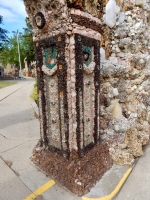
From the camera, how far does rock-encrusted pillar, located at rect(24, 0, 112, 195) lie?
6.42ft

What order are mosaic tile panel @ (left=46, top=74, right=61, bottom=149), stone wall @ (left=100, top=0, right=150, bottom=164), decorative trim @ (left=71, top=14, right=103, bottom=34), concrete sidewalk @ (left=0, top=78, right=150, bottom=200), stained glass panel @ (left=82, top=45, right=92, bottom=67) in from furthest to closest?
stone wall @ (left=100, top=0, right=150, bottom=164) < mosaic tile panel @ (left=46, top=74, right=61, bottom=149) < stained glass panel @ (left=82, top=45, right=92, bottom=67) < concrete sidewalk @ (left=0, top=78, right=150, bottom=200) < decorative trim @ (left=71, top=14, right=103, bottom=34)

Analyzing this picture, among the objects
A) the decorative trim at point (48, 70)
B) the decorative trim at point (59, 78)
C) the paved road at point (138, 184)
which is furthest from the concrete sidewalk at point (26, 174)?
the decorative trim at point (48, 70)

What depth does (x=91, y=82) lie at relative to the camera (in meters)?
2.41

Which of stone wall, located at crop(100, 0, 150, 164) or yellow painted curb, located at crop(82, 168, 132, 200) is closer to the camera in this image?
yellow painted curb, located at crop(82, 168, 132, 200)

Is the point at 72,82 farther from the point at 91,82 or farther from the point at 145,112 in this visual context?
the point at 145,112

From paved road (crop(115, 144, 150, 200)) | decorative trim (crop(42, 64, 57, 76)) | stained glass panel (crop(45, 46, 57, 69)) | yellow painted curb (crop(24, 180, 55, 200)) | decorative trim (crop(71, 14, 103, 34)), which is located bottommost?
paved road (crop(115, 144, 150, 200))

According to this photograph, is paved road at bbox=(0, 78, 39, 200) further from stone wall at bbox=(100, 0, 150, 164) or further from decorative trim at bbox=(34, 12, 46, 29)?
decorative trim at bbox=(34, 12, 46, 29)

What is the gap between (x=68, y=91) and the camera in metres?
2.05

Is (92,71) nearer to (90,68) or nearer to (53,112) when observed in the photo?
(90,68)

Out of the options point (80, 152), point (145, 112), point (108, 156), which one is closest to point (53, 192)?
point (80, 152)

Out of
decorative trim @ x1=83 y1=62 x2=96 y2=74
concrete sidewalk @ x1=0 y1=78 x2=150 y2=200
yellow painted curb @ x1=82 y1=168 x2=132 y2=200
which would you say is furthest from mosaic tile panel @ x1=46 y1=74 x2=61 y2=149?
yellow painted curb @ x1=82 y1=168 x2=132 y2=200

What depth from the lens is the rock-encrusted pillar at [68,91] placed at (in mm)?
1956

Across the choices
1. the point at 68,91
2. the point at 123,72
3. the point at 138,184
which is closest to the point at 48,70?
the point at 68,91

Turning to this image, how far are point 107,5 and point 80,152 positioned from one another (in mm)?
2974
